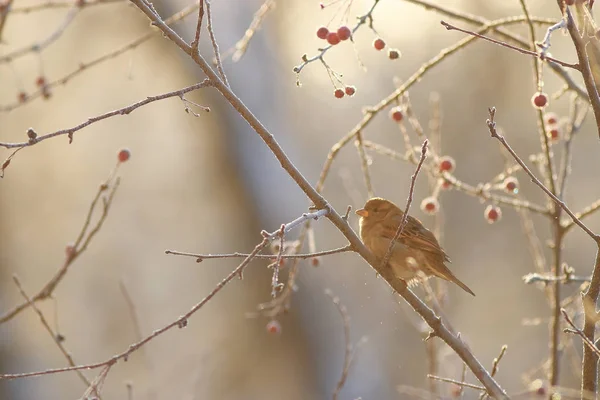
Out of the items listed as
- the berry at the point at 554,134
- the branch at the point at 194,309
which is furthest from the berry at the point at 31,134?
the berry at the point at 554,134

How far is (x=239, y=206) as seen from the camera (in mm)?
7520

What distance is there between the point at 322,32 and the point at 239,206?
5474mm

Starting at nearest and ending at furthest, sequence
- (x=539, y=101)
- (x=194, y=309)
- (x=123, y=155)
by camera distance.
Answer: (x=194, y=309), (x=539, y=101), (x=123, y=155)

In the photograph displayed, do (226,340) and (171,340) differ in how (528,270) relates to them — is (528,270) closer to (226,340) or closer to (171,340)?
(226,340)

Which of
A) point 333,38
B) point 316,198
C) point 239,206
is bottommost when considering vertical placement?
point 316,198

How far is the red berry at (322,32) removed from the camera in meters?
2.10

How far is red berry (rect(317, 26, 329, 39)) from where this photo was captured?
210 cm

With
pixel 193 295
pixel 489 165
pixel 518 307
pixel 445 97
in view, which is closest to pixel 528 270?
pixel 518 307

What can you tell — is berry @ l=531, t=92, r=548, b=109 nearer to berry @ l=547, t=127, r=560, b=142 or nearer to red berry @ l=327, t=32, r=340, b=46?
red berry @ l=327, t=32, r=340, b=46

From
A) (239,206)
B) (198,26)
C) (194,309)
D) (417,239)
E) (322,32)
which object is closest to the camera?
(194,309)

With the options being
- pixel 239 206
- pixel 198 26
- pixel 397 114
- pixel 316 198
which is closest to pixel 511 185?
pixel 397 114

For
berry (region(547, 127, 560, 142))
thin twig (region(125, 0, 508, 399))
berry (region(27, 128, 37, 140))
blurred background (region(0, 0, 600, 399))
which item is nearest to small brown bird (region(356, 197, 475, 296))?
thin twig (region(125, 0, 508, 399))

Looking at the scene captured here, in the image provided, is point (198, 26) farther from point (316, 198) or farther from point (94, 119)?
point (316, 198)

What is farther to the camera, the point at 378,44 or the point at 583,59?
the point at 378,44
